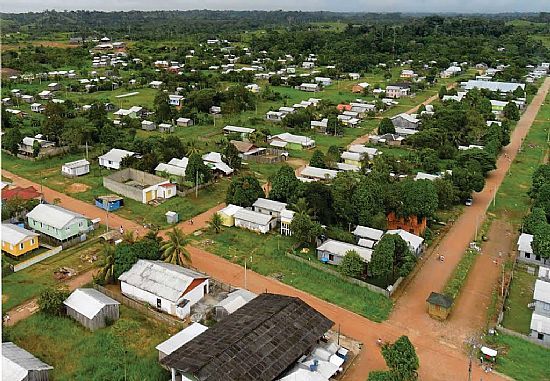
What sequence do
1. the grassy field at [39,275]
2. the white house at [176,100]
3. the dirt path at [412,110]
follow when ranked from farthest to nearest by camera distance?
the white house at [176,100]
the dirt path at [412,110]
the grassy field at [39,275]

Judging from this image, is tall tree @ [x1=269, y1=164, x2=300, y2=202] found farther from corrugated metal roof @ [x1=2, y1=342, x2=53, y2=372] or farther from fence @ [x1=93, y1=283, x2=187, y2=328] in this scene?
corrugated metal roof @ [x1=2, y1=342, x2=53, y2=372]

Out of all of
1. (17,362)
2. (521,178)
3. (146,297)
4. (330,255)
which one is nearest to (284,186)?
(330,255)

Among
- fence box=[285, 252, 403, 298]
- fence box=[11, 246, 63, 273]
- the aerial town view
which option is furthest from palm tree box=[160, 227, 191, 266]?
fence box=[11, 246, 63, 273]

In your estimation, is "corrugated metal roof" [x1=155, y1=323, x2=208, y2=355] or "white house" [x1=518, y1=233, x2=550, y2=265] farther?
"white house" [x1=518, y1=233, x2=550, y2=265]

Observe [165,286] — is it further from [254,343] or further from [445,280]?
[445,280]

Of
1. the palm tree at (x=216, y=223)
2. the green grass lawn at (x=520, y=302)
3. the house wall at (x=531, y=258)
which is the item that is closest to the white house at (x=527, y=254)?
the house wall at (x=531, y=258)

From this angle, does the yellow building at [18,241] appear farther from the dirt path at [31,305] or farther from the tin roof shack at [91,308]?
the tin roof shack at [91,308]

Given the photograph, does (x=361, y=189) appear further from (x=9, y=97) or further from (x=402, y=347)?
(x=9, y=97)
